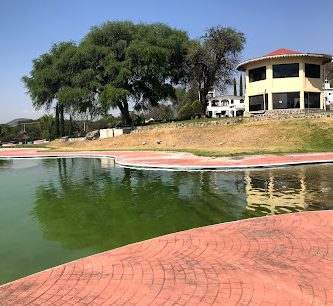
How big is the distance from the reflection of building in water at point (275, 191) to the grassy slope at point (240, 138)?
Result: 8.60m

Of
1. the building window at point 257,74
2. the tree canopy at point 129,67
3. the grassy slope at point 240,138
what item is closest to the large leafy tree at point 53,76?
the tree canopy at point 129,67

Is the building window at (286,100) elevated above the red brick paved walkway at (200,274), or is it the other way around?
the building window at (286,100)

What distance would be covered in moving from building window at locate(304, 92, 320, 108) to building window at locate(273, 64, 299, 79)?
2570 millimetres

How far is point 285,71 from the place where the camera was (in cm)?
3925

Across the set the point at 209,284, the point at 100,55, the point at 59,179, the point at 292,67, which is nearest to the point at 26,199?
the point at 59,179

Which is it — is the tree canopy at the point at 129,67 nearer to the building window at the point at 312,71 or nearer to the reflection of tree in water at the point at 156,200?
the building window at the point at 312,71

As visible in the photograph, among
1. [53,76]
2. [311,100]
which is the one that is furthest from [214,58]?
[53,76]

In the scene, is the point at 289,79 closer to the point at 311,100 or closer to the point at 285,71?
the point at 285,71

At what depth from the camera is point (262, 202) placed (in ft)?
40.4

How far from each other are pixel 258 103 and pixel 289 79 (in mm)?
4185

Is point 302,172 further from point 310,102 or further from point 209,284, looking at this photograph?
point 310,102

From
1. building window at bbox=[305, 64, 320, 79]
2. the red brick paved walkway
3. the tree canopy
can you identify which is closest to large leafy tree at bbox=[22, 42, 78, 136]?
the tree canopy

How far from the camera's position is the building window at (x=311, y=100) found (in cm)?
3962

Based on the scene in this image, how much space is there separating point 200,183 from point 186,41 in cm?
3892
